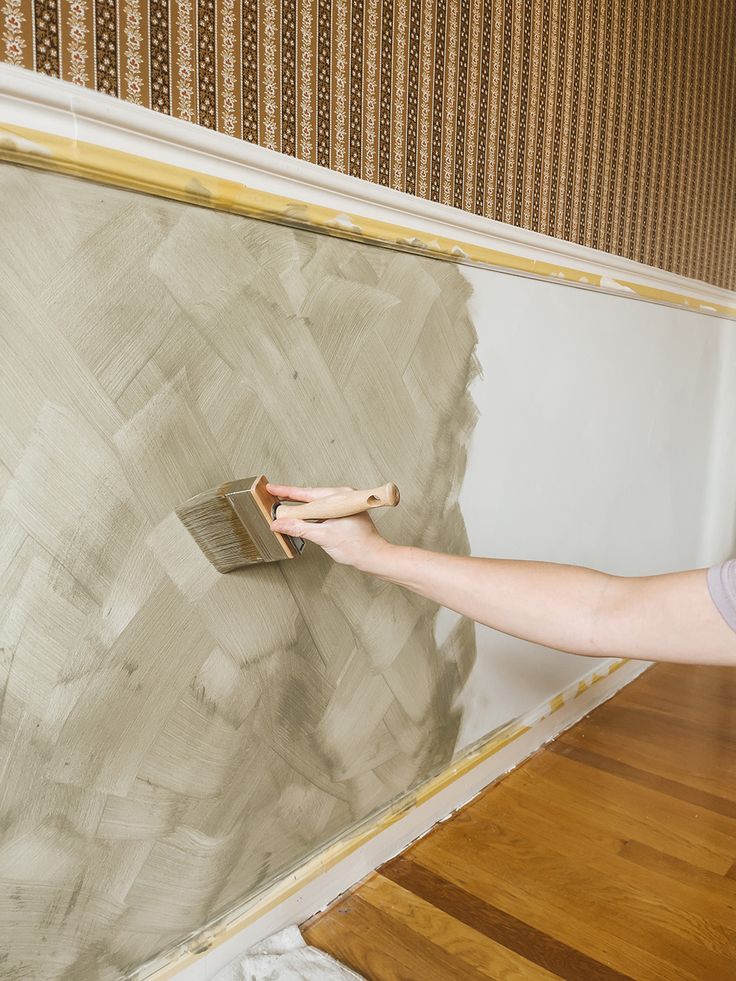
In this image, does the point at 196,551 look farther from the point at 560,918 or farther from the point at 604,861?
the point at 604,861

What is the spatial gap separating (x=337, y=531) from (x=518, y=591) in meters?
0.24

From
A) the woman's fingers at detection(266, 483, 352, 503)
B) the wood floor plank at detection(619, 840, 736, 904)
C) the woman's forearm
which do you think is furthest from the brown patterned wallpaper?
the wood floor plank at detection(619, 840, 736, 904)

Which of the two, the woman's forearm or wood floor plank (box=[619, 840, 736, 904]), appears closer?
the woman's forearm

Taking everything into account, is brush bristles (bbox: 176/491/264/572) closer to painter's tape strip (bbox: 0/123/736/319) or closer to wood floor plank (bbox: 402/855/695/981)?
painter's tape strip (bbox: 0/123/736/319)

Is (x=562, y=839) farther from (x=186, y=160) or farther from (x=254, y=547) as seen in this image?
(x=186, y=160)

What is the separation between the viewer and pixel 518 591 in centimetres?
96

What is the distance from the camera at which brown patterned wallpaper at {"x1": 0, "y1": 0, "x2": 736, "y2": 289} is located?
0.87 meters

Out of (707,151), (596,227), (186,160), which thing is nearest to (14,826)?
(186,160)

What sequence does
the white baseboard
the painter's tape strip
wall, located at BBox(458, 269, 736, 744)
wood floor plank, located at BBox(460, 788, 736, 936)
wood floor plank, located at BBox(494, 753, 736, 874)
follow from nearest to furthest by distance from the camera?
1. the painter's tape strip
2. the white baseboard
3. wood floor plank, located at BBox(460, 788, 736, 936)
4. wood floor plank, located at BBox(494, 753, 736, 874)
5. wall, located at BBox(458, 269, 736, 744)

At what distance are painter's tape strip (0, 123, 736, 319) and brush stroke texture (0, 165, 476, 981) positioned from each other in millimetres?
17

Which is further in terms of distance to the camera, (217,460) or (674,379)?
(674,379)

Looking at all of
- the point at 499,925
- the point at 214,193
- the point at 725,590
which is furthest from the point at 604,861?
the point at 214,193

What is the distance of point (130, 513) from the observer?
0.92 meters

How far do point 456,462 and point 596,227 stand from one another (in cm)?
77
